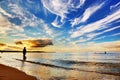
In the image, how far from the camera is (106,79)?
12258 mm

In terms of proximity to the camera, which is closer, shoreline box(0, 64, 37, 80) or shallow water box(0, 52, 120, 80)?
shoreline box(0, 64, 37, 80)

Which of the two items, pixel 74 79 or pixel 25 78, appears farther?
pixel 74 79

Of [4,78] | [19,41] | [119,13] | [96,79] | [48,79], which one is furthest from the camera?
[19,41]

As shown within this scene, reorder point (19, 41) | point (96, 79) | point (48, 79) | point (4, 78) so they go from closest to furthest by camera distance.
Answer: point (4, 78)
point (48, 79)
point (96, 79)
point (19, 41)

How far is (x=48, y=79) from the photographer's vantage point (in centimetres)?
1098

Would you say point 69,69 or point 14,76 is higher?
point 69,69

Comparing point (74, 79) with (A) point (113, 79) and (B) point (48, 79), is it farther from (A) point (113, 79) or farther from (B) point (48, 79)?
(A) point (113, 79)

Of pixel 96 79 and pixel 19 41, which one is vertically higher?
pixel 19 41

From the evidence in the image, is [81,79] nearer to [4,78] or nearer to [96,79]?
[96,79]

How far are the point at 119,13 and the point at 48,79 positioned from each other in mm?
9652

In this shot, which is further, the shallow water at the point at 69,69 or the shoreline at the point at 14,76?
the shallow water at the point at 69,69

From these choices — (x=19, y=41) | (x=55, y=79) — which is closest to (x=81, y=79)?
(x=55, y=79)

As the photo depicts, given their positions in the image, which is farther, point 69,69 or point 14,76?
point 69,69

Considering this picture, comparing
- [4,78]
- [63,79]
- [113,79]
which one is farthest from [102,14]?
[4,78]
